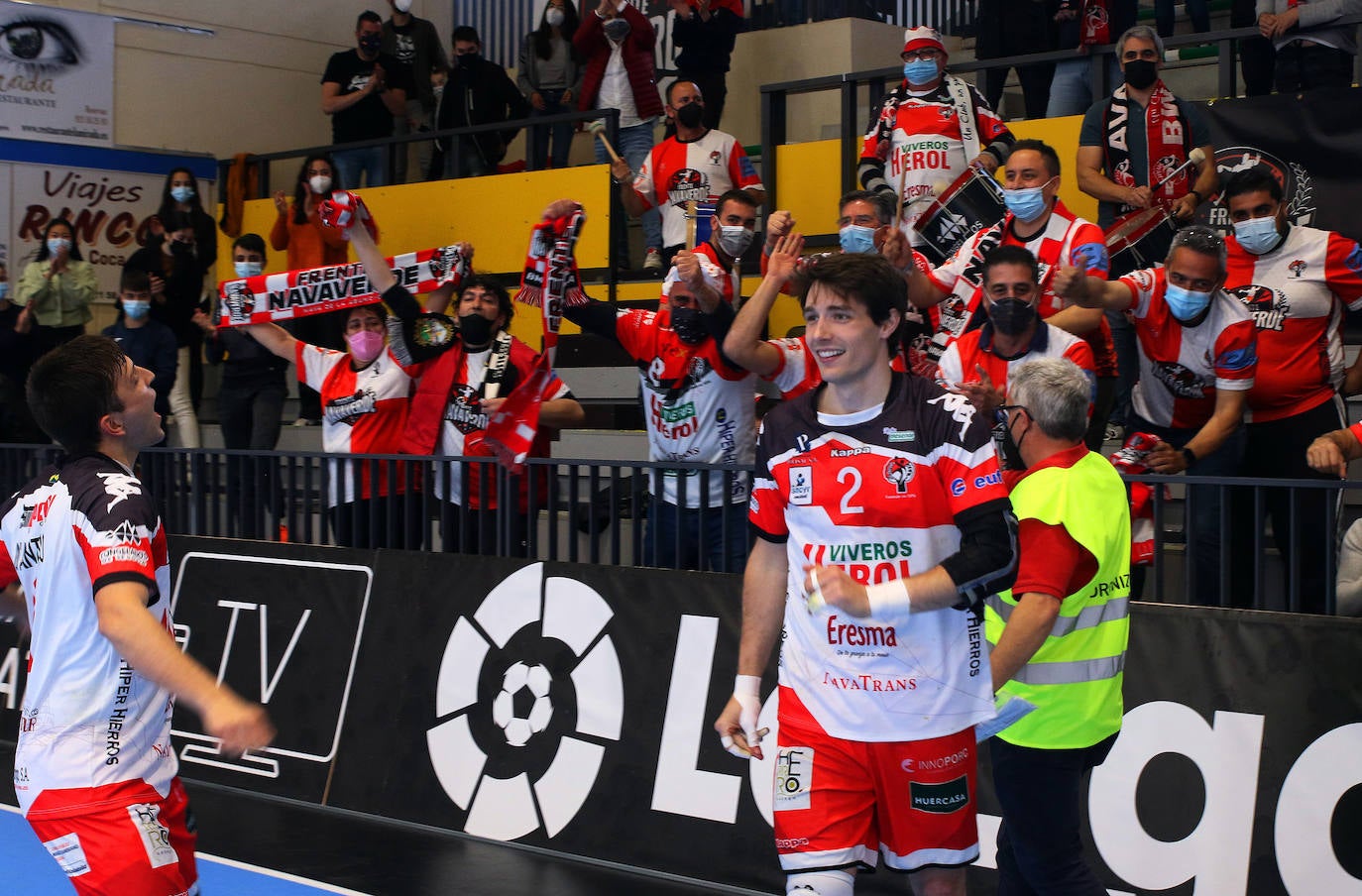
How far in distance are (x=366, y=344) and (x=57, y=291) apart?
591 cm

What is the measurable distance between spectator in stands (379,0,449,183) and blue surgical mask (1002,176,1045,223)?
838 centimetres

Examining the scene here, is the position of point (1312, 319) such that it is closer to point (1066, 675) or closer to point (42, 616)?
point (1066, 675)

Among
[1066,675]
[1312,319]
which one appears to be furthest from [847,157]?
[1066,675]

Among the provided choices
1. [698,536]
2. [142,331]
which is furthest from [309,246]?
[698,536]

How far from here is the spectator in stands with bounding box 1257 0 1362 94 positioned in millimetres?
8570

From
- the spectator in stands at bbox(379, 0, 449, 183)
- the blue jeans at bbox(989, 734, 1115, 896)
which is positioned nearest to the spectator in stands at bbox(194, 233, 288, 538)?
the spectator in stands at bbox(379, 0, 449, 183)

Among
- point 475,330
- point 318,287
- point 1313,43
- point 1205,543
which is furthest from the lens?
point 318,287

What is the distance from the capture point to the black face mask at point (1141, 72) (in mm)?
8078

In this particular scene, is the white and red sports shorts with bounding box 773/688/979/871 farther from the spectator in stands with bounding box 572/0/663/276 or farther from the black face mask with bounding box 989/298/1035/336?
the spectator in stands with bounding box 572/0/663/276

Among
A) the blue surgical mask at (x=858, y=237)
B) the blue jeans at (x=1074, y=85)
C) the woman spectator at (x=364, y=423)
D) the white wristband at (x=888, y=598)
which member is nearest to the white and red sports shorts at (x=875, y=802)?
the white wristband at (x=888, y=598)

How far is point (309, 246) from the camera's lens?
42.4 feet

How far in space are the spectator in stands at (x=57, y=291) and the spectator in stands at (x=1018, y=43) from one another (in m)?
7.43

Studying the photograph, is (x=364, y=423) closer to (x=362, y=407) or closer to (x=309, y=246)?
(x=362, y=407)

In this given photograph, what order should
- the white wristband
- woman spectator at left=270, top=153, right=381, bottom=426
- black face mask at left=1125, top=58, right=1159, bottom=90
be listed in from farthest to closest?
woman spectator at left=270, top=153, right=381, bottom=426
black face mask at left=1125, top=58, right=1159, bottom=90
the white wristband
